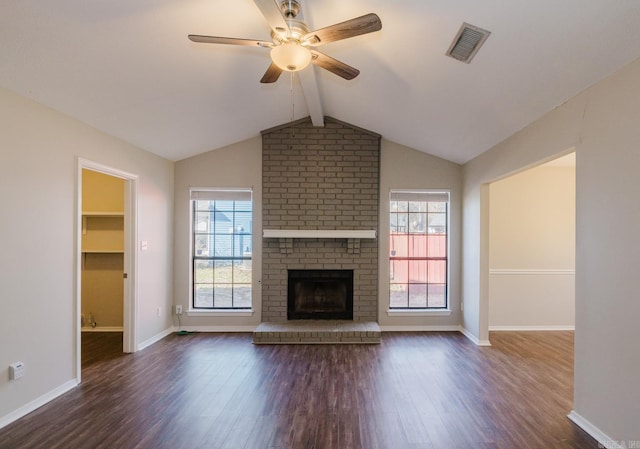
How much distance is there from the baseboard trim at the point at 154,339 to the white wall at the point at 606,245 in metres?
4.58

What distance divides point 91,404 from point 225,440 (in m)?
1.38

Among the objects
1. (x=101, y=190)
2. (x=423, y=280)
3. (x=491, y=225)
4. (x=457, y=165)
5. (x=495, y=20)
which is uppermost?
(x=495, y=20)

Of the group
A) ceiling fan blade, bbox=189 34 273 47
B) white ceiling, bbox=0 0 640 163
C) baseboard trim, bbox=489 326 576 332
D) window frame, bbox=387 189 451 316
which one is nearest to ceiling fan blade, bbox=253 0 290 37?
ceiling fan blade, bbox=189 34 273 47

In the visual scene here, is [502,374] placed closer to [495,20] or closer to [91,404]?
[495,20]

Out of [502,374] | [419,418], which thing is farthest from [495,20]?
[502,374]

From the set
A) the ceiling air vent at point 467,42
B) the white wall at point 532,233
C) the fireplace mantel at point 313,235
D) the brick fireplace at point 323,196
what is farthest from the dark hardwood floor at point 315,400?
the ceiling air vent at point 467,42

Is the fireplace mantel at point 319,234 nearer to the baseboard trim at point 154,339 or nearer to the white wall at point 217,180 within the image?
the white wall at point 217,180

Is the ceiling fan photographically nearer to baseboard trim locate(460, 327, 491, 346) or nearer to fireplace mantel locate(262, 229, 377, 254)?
fireplace mantel locate(262, 229, 377, 254)

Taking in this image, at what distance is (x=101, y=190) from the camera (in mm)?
4539

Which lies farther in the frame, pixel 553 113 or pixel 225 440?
pixel 553 113

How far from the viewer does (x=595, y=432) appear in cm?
224

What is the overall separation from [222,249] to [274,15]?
3769mm

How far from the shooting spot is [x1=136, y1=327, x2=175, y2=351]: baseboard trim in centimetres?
401

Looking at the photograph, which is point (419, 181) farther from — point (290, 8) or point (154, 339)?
point (154, 339)
